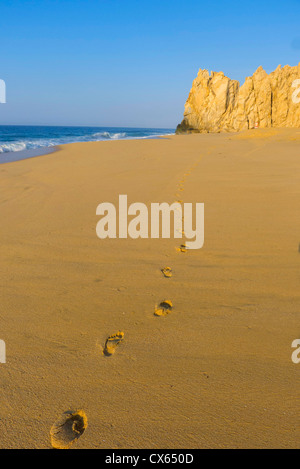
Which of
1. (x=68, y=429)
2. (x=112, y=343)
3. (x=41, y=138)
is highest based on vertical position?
(x=41, y=138)

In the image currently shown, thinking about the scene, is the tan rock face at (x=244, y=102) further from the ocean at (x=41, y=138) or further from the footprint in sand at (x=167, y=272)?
the footprint in sand at (x=167, y=272)

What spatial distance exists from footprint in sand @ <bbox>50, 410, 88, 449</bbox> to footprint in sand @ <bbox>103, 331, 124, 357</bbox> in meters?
0.32

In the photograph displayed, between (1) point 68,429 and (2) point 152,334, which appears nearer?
(1) point 68,429

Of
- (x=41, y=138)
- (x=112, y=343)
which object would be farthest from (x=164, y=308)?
(x=41, y=138)

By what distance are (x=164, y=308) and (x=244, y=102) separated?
125 feet

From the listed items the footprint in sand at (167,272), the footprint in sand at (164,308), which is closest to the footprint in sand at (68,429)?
the footprint in sand at (164,308)

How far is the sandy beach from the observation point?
110cm

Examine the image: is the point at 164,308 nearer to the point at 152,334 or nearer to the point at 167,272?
the point at 152,334

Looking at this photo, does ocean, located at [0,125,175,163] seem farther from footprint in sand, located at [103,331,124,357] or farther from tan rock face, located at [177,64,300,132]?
footprint in sand, located at [103,331,124,357]

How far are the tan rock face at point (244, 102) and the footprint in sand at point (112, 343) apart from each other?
3529cm

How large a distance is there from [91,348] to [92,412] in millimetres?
359

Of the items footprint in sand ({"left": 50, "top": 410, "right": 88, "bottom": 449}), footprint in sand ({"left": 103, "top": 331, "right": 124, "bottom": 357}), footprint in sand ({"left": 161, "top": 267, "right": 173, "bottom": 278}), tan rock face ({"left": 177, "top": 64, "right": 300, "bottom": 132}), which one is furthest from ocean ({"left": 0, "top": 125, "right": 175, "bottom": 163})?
footprint in sand ({"left": 50, "top": 410, "right": 88, "bottom": 449})

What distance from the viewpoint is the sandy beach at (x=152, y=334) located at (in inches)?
43.2

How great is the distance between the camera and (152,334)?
1.56m
